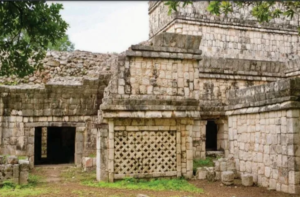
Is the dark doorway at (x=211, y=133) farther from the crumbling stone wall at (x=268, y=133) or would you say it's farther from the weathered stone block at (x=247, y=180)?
the weathered stone block at (x=247, y=180)

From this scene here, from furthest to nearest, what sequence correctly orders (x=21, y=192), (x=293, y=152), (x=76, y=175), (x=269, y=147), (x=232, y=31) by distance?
(x=232, y=31) → (x=76, y=175) → (x=269, y=147) → (x=21, y=192) → (x=293, y=152)

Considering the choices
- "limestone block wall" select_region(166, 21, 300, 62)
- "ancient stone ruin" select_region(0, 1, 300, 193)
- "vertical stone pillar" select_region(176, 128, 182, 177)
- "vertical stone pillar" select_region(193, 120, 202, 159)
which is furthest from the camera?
"limestone block wall" select_region(166, 21, 300, 62)

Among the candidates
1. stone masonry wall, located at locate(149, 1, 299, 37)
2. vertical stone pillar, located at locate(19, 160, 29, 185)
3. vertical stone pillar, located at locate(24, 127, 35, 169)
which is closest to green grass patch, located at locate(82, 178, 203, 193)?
vertical stone pillar, located at locate(19, 160, 29, 185)

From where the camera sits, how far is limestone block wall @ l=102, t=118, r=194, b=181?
9.86 metres

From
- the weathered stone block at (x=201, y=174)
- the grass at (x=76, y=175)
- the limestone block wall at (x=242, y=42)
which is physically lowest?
the grass at (x=76, y=175)

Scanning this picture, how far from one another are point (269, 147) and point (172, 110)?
2841 millimetres

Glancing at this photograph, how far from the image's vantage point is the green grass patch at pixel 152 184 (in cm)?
912

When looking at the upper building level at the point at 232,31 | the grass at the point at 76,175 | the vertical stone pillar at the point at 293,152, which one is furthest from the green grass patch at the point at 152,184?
the upper building level at the point at 232,31

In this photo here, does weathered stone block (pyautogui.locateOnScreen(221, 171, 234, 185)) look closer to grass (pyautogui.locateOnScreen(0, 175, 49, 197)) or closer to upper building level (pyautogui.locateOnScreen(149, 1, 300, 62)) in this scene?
grass (pyautogui.locateOnScreen(0, 175, 49, 197))

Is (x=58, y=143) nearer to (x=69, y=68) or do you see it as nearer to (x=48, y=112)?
(x=69, y=68)

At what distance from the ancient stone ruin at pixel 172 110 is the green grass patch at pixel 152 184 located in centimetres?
25

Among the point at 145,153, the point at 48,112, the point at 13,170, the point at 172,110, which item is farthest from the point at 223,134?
the point at 13,170

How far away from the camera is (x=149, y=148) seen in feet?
33.4

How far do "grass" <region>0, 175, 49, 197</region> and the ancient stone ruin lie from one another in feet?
5.86
